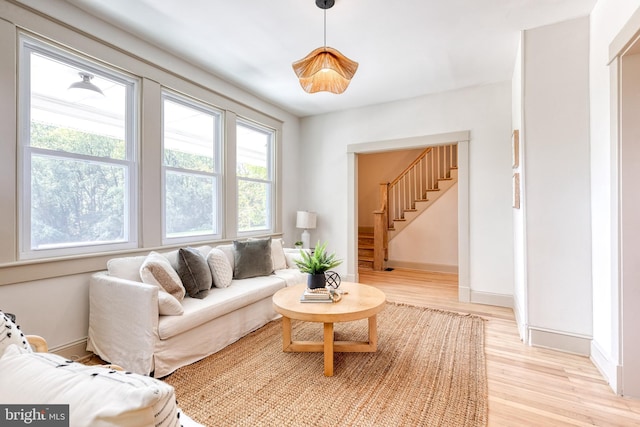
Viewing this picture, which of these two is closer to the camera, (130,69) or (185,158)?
(130,69)

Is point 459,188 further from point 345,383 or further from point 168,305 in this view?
point 168,305

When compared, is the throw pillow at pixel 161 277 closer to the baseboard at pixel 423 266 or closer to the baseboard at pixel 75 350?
the baseboard at pixel 75 350

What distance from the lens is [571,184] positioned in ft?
8.42

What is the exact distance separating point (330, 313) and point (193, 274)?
1.38 meters

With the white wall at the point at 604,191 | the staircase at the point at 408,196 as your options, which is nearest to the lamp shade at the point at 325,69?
the white wall at the point at 604,191

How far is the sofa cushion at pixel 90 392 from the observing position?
605 mm

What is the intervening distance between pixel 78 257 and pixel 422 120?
4254 millimetres

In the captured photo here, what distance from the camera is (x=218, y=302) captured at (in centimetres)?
261

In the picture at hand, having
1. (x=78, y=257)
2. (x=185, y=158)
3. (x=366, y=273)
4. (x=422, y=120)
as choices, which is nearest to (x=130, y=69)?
(x=185, y=158)

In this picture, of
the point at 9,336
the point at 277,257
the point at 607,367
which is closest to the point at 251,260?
the point at 277,257

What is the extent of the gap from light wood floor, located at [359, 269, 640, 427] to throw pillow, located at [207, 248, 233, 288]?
2405mm

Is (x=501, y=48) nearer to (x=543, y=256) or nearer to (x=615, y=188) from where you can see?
(x=615, y=188)

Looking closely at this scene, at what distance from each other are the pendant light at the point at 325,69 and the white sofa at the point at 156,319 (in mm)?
1932

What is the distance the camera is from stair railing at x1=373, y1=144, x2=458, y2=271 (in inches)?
248
